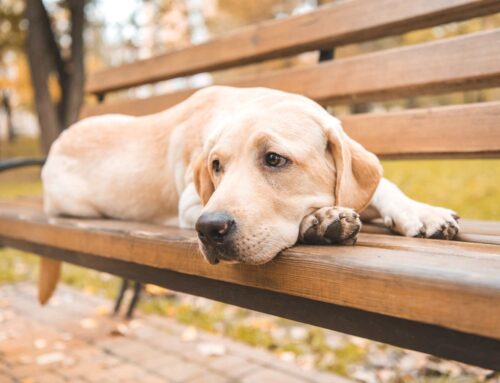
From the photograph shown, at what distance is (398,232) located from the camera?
86.8 inches

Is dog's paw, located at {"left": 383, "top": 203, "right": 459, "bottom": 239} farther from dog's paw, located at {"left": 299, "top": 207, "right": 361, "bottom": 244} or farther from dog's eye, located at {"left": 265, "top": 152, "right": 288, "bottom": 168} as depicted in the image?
dog's eye, located at {"left": 265, "top": 152, "right": 288, "bottom": 168}

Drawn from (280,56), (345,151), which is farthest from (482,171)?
(345,151)

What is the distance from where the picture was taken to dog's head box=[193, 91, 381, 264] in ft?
5.91

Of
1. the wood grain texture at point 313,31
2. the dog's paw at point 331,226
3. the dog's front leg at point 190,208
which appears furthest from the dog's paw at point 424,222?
the wood grain texture at point 313,31

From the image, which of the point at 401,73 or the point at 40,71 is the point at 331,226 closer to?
the point at 401,73

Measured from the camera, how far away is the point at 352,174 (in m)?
2.14

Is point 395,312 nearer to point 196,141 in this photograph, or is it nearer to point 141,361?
point 196,141

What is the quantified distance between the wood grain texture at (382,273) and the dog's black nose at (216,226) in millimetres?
155

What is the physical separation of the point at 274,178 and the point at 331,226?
329 millimetres

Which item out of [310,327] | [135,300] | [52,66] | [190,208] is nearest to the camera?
[190,208]

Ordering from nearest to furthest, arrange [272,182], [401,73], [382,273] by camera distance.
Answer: [382,273] → [272,182] → [401,73]

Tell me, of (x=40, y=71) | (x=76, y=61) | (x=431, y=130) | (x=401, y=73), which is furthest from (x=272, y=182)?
(x=76, y=61)

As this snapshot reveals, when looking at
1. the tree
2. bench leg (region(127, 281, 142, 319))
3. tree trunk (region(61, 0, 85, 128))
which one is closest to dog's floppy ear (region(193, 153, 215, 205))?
bench leg (region(127, 281, 142, 319))

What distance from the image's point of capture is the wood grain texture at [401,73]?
270cm
